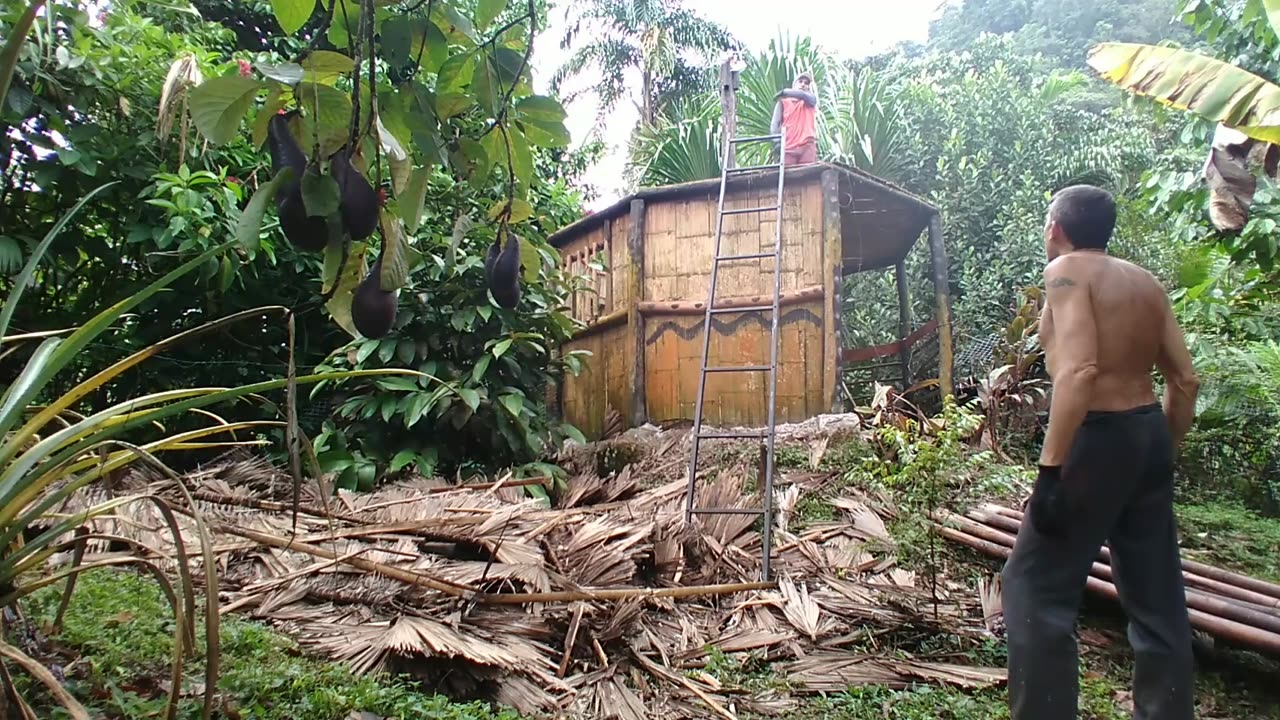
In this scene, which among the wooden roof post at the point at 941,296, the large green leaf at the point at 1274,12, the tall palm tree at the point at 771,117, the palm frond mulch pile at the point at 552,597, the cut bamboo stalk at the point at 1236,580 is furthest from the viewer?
the tall palm tree at the point at 771,117

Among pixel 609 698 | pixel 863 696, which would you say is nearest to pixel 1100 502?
pixel 863 696

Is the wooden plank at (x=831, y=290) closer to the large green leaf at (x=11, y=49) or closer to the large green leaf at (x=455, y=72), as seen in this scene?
the large green leaf at (x=455, y=72)

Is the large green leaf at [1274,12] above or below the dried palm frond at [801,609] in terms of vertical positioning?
above

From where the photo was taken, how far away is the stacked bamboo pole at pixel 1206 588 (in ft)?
8.79

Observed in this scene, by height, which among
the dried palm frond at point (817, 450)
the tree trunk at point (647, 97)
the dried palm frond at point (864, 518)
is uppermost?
the tree trunk at point (647, 97)

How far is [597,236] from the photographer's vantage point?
280 inches

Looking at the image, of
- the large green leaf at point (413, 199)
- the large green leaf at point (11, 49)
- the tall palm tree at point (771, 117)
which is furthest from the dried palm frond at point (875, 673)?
the tall palm tree at point (771, 117)

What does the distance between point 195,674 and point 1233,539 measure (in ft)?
16.6

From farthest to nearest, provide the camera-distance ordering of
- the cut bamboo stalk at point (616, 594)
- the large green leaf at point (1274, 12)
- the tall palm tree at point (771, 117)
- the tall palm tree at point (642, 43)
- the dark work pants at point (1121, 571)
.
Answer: the tall palm tree at point (642, 43) < the tall palm tree at point (771, 117) < the large green leaf at point (1274, 12) < the cut bamboo stalk at point (616, 594) < the dark work pants at point (1121, 571)

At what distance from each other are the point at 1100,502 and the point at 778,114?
4.89 meters

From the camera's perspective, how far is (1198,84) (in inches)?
148

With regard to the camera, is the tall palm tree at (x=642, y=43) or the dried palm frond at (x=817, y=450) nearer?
the dried palm frond at (x=817, y=450)

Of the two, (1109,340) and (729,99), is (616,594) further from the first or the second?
(729,99)

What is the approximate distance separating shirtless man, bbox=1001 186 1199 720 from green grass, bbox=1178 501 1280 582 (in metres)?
2.23
